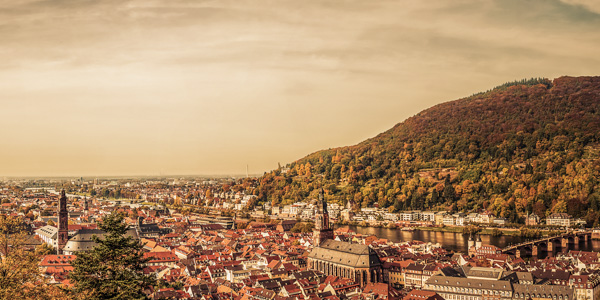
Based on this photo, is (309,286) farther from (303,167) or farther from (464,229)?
(303,167)

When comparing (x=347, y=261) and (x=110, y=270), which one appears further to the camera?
(x=347, y=261)

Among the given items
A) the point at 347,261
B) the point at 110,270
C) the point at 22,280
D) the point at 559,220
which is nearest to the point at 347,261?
the point at 347,261

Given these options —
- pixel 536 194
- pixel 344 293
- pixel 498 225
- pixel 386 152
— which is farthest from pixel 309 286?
pixel 386 152

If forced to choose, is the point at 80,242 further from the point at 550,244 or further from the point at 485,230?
the point at 485,230

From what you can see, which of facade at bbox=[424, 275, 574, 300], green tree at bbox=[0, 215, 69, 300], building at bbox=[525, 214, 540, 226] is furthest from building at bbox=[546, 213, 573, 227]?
green tree at bbox=[0, 215, 69, 300]

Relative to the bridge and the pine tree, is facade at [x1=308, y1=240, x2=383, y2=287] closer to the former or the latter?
the bridge
